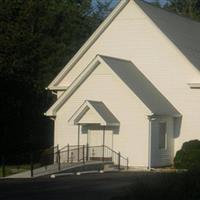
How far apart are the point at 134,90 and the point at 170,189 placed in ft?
70.0

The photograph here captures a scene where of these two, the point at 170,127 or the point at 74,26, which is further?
the point at 74,26

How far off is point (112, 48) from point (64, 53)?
504 inches

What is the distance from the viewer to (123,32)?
45.9 metres

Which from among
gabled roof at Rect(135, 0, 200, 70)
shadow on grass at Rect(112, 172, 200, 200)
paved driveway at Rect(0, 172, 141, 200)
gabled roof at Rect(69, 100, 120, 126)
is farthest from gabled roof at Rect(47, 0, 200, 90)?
shadow on grass at Rect(112, 172, 200, 200)

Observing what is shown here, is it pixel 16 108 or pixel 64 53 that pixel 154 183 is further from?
pixel 64 53

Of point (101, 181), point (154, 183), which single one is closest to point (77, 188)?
point (101, 181)

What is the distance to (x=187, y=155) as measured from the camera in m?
40.2

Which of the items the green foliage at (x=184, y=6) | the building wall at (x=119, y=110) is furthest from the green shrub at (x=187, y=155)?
the green foliage at (x=184, y=6)

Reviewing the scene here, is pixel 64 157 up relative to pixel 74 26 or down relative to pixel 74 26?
down

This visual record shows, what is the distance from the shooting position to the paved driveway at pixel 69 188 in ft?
79.9

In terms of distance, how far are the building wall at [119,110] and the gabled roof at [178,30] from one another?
4.85 metres

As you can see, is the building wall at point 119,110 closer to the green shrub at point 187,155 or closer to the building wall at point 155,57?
the building wall at point 155,57

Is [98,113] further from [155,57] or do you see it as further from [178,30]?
[178,30]

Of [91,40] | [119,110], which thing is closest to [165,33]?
[91,40]
